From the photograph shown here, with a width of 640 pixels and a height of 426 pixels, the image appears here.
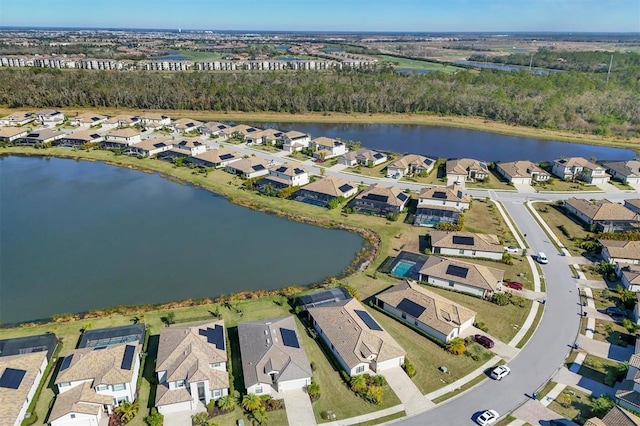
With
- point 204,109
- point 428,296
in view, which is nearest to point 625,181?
point 428,296

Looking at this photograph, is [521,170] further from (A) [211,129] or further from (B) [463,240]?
(A) [211,129]

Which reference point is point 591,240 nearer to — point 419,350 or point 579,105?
point 419,350

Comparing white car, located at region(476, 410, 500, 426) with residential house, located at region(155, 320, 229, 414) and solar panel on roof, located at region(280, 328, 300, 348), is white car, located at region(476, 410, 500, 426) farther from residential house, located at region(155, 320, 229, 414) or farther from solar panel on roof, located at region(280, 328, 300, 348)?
residential house, located at region(155, 320, 229, 414)

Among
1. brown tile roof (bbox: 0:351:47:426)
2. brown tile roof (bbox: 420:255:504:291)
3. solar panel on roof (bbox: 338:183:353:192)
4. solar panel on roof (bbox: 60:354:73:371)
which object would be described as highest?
solar panel on roof (bbox: 338:183:353:192)

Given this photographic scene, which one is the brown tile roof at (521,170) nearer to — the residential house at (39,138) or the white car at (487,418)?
the white car at (487,418)

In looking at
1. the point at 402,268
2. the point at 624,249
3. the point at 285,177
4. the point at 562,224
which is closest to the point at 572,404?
the point at 402,268

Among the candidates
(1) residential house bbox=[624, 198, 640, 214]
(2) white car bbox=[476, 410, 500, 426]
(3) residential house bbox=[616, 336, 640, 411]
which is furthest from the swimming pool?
(1) residential house bbox=[624, 198, 640, 214]
